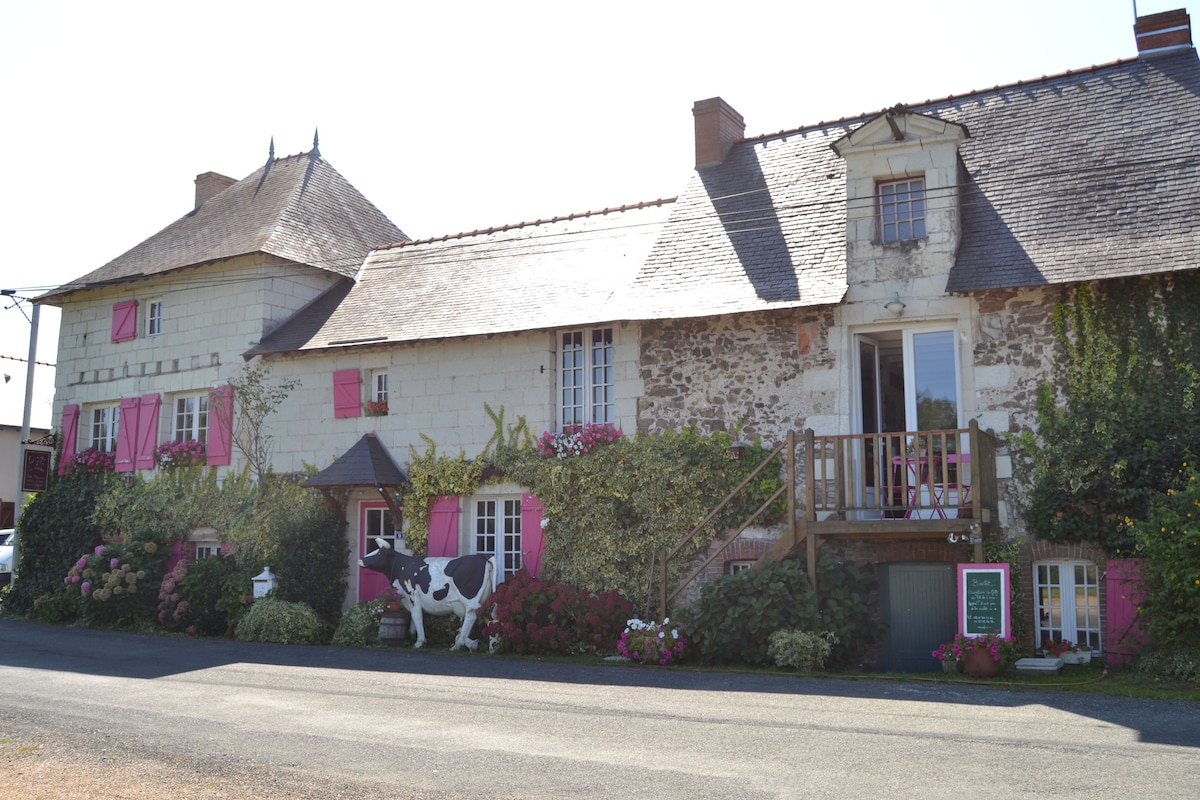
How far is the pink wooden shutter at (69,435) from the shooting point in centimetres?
1927

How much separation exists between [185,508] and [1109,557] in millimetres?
13360

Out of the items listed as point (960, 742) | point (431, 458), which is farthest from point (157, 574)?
point (960, 742)

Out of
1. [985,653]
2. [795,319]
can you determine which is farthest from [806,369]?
[985,653]

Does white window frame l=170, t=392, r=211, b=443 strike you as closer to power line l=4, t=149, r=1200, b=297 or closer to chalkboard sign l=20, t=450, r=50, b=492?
power line l=4, t=149, r=1200, b=297

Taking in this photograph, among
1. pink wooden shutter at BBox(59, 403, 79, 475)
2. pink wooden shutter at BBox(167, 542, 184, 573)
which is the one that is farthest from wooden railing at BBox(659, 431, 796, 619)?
pink wooden shutter at BBox(59, 403, 79, 475)

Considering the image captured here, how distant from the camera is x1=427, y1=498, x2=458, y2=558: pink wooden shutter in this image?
15.0 meters

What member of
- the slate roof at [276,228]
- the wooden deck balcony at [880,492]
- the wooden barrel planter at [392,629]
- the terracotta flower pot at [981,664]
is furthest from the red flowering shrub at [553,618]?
the slate roof at [276,228]

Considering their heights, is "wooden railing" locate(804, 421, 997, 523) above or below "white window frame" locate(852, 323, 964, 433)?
below

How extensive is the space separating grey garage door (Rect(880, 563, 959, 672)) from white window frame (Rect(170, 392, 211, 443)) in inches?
443

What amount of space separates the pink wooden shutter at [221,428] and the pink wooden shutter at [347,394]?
6.92 feet

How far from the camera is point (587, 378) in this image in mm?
14625

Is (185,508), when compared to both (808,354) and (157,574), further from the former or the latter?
(808,354)

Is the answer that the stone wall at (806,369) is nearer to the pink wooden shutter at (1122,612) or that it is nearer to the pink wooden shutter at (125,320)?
the pink wooden shutter at (1122,612)

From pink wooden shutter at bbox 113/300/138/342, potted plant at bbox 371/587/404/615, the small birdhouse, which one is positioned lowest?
potted plant at bbox 371/587/404/615
